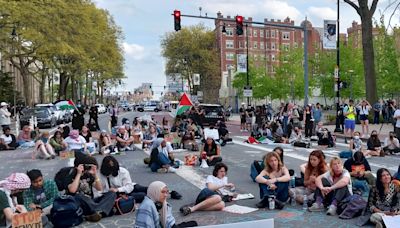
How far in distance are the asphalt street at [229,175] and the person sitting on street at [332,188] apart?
0.33m

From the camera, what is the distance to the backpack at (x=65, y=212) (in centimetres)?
776

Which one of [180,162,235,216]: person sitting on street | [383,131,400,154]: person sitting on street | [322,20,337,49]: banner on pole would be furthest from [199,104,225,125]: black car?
[180,162,235,216]: person sitting on street

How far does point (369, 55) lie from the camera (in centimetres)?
Answer: 2980

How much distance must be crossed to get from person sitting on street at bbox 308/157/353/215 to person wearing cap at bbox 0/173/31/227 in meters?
4.83

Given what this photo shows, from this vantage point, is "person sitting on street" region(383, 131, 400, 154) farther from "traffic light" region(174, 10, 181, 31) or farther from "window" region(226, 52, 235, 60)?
"window" region(226, 52, 235, 60)

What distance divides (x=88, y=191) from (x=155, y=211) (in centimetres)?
273

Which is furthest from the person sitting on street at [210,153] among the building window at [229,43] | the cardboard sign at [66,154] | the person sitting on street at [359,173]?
the building window at [229,43]

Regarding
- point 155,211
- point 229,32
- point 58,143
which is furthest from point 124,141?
point 229,32

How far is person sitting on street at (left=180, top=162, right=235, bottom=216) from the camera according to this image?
8.66m

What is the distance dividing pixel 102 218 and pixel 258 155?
9347 mm

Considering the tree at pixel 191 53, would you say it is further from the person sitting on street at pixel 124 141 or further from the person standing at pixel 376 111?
the person sitting on street at pixel 124 141

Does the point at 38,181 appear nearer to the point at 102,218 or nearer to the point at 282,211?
the point at 102,218

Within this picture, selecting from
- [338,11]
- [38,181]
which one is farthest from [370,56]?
[38,181]

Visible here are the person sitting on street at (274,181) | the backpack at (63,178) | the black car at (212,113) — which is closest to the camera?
the backpack at (63,178)
